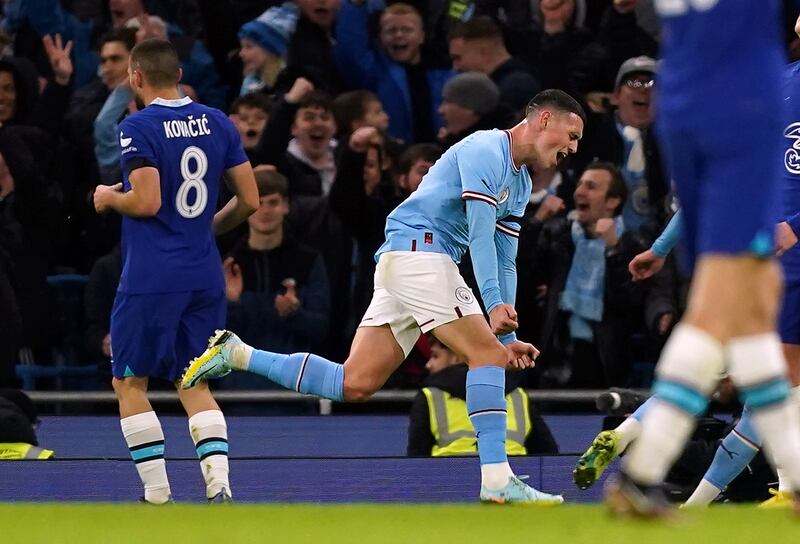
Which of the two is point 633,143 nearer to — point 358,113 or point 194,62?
point 358,113

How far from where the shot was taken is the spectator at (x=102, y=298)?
12.4 m

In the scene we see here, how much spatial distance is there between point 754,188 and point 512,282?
3.49 metres

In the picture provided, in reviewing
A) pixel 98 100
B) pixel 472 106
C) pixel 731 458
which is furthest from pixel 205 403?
pixel 98 100

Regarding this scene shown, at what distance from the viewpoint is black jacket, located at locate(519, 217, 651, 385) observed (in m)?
Result: 12.1

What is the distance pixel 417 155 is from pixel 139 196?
156 inches

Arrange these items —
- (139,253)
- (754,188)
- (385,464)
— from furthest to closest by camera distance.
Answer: (385,464)
(139,253)
(754,188)

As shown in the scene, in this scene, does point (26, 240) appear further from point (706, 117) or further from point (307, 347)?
point (706, 117)

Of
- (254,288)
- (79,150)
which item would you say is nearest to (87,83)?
(79,150)

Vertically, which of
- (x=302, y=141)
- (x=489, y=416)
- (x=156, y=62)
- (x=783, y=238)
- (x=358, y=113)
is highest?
(x=156, y=62)

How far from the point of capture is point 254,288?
40.4 feet

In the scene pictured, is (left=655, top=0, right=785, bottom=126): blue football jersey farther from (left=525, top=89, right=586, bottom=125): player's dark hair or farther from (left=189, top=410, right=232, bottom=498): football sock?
(left=189, top=410, right=232, bottom=498): football sock

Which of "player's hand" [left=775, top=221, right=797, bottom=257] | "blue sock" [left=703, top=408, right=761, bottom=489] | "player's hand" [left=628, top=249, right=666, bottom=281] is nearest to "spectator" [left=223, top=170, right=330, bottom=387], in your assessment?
"player's hand" [left=628, top=249, right=666, bottom=281]

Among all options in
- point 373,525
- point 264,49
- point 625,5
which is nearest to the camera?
point 373,525

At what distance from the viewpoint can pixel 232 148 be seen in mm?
8742
